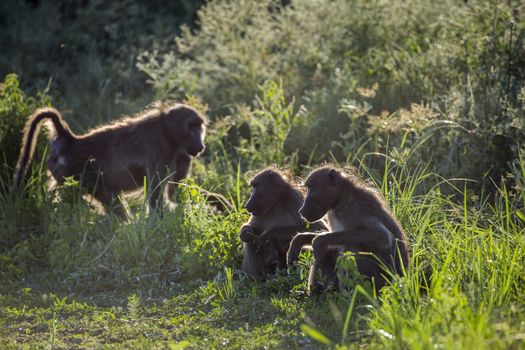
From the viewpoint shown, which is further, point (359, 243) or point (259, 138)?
point (259, 138)

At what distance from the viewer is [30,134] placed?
7.37 meters

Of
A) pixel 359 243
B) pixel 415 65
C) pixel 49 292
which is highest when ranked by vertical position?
pixel 415 65

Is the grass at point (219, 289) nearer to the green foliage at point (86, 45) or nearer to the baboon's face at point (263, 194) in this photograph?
the baboon's face at point (263, 194)

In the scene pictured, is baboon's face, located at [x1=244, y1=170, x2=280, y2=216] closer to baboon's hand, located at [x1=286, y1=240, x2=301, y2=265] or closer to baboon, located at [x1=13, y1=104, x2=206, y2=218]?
baboon's hand, located at [x1=286, y1=240, x2=301, y2=265]

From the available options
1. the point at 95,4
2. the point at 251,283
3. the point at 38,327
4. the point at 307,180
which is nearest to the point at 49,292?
the point at 38,327

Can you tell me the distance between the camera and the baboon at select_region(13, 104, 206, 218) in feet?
25.2

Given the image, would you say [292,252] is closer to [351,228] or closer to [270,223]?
[351,228]

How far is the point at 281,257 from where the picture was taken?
20.1ft

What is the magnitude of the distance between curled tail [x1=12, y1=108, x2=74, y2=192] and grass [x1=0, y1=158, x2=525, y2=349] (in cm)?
15

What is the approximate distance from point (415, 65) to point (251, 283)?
144 inches

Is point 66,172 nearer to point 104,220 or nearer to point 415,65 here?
point 104,220

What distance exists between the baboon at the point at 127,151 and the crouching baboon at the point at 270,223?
5.05 feet

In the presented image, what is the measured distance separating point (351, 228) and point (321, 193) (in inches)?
12.4

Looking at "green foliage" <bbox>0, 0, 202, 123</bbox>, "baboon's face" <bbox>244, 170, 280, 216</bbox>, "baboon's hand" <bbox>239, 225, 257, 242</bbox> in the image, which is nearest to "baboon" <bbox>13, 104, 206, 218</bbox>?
"baboon's face" <bbox>244, 170, 280, 216</bbox>
